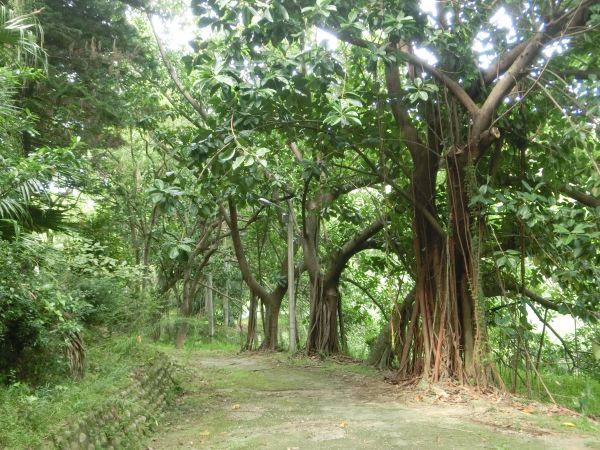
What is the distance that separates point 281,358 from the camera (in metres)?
10.9

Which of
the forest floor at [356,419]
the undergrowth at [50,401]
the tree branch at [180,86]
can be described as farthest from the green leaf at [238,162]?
the tree branch at [180,86]

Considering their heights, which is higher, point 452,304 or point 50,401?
point 452,304

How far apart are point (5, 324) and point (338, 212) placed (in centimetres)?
643

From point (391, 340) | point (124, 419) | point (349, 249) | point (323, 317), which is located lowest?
point (124, 419)

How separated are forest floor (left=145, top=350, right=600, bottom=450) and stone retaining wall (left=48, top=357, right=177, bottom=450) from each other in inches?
7.5

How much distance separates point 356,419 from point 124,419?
7.38 ft

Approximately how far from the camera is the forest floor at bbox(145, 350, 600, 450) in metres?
4.56

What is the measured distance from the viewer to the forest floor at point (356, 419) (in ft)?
15.0

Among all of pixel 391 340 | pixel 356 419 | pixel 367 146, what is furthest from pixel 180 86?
pixel 356 419

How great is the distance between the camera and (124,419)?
A: 4824 mm

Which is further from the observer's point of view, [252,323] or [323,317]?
[252,323]

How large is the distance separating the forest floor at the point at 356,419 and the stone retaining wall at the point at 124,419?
0.19m

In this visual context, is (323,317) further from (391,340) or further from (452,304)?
(452,304)

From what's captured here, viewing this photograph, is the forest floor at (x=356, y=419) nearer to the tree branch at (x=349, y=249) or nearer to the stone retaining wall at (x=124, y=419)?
the stone retaining wall at (x=124, y=419)
